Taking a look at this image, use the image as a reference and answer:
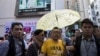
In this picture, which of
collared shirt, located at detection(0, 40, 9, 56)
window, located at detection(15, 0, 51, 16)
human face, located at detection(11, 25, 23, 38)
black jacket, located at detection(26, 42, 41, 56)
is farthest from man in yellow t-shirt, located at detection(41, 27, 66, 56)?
window, located at detection(15, 0, 51, 16)

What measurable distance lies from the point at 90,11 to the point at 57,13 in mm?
12031

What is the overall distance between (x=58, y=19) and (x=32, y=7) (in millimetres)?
11769

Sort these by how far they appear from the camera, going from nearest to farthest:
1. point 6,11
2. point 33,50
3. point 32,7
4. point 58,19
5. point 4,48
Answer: point 4,48
point 33,50
point 58,19
point 32,7
point 6,11

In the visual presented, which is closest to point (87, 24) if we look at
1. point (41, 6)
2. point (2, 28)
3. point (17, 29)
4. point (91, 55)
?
point (91, 55)

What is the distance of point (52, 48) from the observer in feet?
14.7

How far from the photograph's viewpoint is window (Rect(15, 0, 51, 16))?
54.3 feet

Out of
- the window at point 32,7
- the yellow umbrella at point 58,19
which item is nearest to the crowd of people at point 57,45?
the yellow umbrella at point 58,19

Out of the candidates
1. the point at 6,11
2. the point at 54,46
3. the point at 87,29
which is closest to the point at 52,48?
the point at 54,46

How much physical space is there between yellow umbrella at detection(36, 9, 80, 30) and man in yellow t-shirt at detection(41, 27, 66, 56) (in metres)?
0.41

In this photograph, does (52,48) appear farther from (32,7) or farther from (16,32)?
(32,7)

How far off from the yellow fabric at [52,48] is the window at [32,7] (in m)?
11.9

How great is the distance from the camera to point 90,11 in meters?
17.0

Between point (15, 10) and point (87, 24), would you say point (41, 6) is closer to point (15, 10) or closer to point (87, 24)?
point (15, 10)

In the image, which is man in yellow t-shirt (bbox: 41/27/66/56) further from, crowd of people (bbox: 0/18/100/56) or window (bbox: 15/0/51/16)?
window (bbox: 15/0/51/16)
